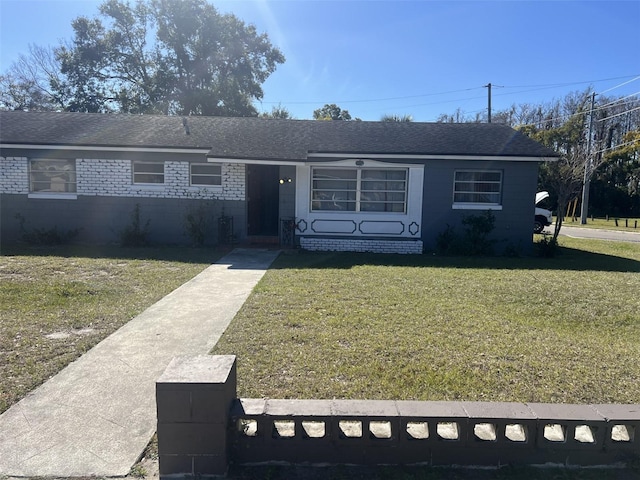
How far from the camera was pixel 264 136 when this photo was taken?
14.8 metres

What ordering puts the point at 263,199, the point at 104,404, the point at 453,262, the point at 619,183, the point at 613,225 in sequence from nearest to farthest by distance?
the point at 104,404 < the point at 453,262 < the point at 263,199 < the point at 613,225 < the point at 619,183

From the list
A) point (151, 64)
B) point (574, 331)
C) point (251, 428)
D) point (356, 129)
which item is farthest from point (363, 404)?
point (151, 64)

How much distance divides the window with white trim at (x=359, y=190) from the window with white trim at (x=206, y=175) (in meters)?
2.96

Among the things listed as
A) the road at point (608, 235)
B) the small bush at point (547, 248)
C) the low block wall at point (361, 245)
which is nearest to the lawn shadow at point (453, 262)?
the small bush at point (547, 248)

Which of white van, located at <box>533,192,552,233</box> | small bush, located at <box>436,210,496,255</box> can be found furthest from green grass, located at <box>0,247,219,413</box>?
white van, located at <box>533,192,552,233</box>

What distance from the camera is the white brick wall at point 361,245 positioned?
13438mm

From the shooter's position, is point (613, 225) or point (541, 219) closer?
point (541, 219)

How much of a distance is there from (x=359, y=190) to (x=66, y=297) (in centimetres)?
891

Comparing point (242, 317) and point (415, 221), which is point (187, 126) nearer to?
point (415, 221)

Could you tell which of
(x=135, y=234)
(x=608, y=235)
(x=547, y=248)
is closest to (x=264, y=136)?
(x=135, y=234)

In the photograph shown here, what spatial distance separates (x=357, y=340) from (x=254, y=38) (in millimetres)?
36687

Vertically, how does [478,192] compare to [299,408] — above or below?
above

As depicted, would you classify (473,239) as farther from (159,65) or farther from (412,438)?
(159,65)

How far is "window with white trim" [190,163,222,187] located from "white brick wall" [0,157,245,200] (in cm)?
19
